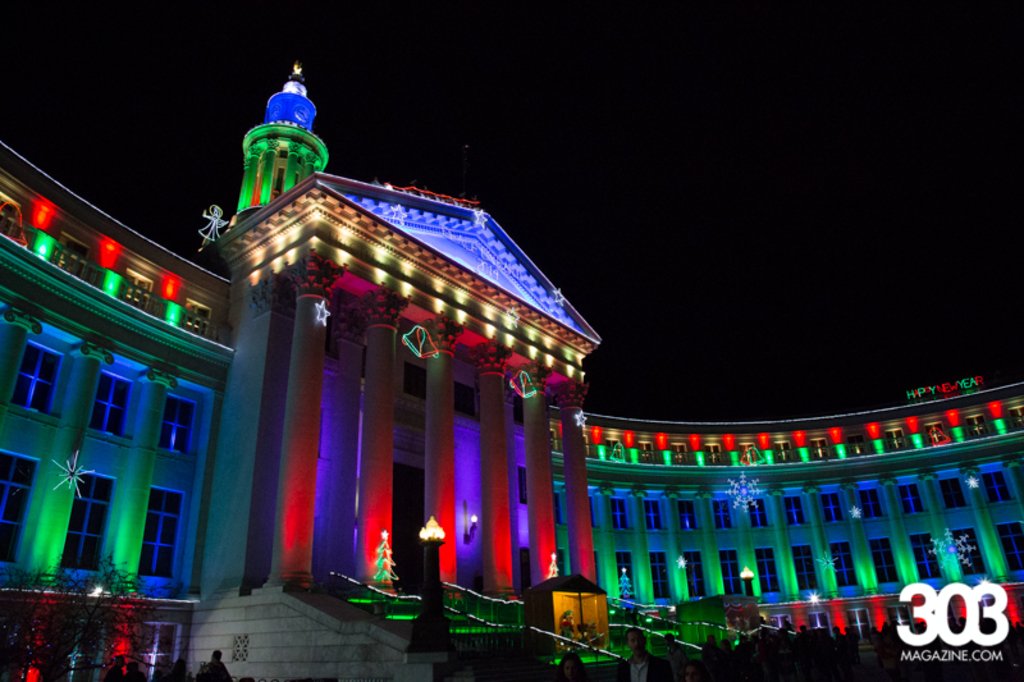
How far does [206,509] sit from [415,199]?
15.2 meters

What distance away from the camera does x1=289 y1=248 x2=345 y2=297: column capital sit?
84.4 feet

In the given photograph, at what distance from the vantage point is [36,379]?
22875 millimetres

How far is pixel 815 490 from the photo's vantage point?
5272 cm

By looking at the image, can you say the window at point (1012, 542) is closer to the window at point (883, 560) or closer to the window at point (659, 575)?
the window at point (883, 560)

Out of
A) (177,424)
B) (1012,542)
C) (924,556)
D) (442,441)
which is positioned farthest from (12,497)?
(1012,542)

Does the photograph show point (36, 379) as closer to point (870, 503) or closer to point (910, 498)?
point (870, 503)

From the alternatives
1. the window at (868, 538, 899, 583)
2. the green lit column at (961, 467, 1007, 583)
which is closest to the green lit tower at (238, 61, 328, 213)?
the window at (868, 538, 899, 583)

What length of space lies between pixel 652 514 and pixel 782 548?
31.9 ft

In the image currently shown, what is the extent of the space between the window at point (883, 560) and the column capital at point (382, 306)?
40.9m

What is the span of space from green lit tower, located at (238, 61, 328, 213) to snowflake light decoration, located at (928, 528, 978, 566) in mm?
47842

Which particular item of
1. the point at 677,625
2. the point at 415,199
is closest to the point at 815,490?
the point at 677,625

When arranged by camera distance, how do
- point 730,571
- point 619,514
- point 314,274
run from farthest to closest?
point 730,571
point 619,514
point 314,274

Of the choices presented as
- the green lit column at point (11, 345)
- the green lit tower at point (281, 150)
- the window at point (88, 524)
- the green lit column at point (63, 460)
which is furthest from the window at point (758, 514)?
the green lit column at point (11, 345)

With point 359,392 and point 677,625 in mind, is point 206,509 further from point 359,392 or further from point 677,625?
point 677,625
